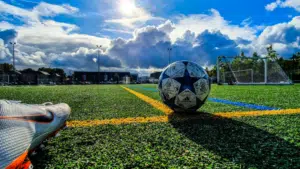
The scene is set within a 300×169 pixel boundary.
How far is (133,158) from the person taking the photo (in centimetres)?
181

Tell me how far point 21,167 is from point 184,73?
288 cm

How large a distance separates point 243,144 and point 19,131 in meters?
1.88

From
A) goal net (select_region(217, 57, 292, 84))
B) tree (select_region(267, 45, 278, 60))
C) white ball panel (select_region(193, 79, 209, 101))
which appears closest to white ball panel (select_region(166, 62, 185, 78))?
white ball panel (select_region(193, 79, 209, 101))

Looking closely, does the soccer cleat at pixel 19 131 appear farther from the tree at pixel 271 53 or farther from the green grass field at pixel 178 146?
the tree at pixel 271 53

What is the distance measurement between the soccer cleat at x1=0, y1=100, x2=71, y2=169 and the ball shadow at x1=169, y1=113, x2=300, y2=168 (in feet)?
4.68

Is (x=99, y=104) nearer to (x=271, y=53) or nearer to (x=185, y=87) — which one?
(x=185, y=87)

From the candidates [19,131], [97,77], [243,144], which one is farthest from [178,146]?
[97,77]

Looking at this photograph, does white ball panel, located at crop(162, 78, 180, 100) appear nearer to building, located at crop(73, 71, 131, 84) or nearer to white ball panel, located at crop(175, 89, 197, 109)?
white ball panel, located at crop(175, 89, 197, 109)

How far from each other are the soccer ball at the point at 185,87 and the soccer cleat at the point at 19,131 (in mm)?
2315

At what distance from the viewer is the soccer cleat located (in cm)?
127

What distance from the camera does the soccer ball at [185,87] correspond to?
3.69 metres

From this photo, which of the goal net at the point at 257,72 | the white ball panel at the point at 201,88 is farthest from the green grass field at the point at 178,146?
the goal net at the point at 257,72

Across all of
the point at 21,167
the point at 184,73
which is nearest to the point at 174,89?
the point at 184,73

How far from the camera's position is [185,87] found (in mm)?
3676
